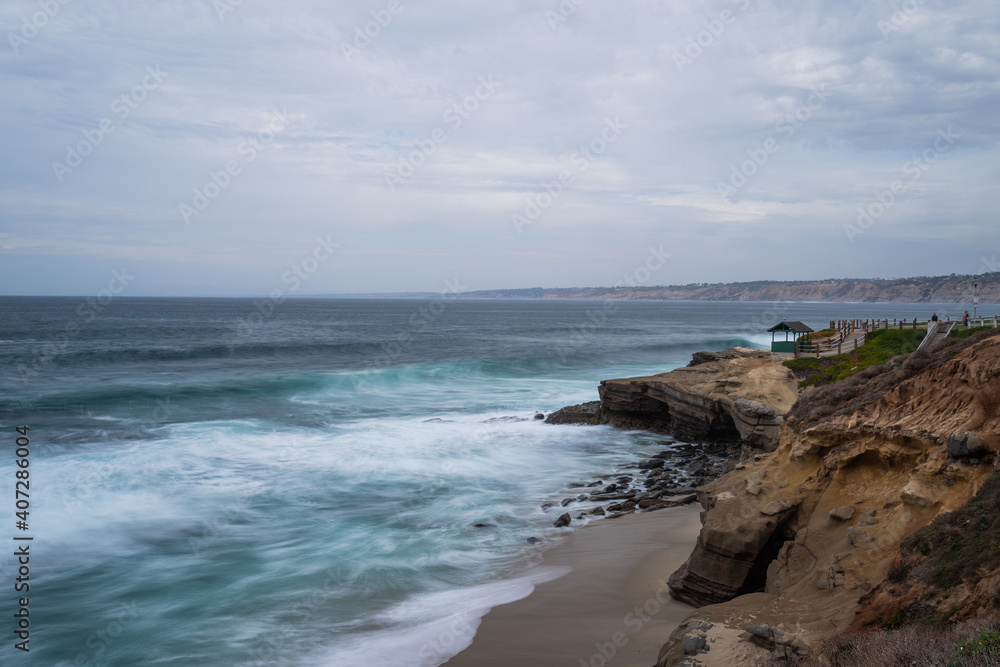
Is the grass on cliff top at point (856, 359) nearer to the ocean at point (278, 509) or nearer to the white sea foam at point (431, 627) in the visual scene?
the ocean at point (278, 509)

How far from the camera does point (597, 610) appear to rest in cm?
1027

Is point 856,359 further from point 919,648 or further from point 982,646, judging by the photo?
point 982,646

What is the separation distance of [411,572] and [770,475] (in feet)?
23.9

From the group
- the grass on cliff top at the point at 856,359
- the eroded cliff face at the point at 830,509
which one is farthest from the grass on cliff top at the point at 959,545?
the grass on cliff top at the point at 856,359

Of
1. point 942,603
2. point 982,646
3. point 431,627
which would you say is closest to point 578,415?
point 431,627

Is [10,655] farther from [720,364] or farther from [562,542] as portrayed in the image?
[720,364]

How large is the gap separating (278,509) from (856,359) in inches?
860

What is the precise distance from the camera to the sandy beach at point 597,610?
28.9 feet

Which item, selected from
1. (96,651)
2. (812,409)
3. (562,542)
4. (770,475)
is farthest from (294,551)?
(812,409)

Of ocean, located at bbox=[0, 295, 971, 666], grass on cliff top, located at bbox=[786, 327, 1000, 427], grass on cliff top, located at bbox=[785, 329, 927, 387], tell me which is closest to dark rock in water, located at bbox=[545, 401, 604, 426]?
ocean, located at bbox=[0, 295, 971, 666]

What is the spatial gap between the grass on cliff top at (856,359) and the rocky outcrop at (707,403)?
0.81m

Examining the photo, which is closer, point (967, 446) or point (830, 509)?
point (967, 446)

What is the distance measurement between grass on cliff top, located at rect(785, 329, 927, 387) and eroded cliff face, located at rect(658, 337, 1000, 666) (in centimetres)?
1120

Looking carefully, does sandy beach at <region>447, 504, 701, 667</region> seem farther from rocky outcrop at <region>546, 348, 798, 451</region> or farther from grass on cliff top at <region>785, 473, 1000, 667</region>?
rocky outcrop at <region>546, 348, 798, 451</region>
